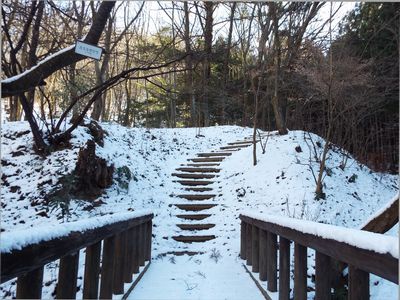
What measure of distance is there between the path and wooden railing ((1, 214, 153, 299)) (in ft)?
1.22

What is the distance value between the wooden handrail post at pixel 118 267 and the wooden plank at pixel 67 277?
1296mm

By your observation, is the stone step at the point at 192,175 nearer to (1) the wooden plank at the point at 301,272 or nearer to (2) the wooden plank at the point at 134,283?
(2) the wooden plank at the point at 134,283

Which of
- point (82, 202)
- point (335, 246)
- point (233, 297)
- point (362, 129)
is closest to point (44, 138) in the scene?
point (82, 202)

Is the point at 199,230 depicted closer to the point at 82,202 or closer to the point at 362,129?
the point at 82,202

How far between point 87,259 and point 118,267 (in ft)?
2.71

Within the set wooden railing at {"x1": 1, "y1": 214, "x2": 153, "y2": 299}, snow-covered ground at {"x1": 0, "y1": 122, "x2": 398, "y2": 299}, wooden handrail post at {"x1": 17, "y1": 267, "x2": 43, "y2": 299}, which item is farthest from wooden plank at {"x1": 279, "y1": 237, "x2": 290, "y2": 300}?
wooden handrail post at {"x1": 17, "y1": 267, "x2": 43, "y2": 299}

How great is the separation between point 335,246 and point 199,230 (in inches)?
193

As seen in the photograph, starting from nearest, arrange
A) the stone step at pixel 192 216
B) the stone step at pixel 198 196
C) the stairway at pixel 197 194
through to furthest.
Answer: the stairway at pixel 197 194 → the stone step at pixel 192 216 → the stone step at pixel 198 196

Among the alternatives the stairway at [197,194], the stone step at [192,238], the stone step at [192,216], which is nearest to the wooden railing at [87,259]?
the stone step at [192,238]

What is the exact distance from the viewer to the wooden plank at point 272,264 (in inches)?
140

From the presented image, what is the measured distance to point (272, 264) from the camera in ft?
11.8

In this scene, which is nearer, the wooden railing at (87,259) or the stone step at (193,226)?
the wooden railing at (87,259)

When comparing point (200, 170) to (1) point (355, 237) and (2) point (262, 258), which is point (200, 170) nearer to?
(2) point (262, 258)

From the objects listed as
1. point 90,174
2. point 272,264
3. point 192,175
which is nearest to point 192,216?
point 90,174
